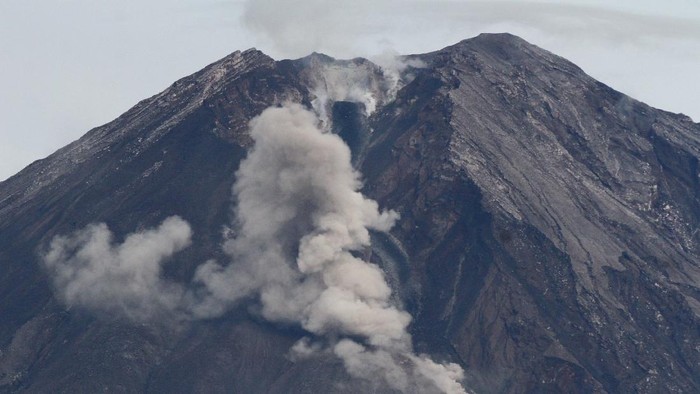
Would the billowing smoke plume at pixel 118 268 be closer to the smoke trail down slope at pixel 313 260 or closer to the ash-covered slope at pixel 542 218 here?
the smoke trail down slope at pixel 313 260

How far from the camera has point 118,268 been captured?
152 m

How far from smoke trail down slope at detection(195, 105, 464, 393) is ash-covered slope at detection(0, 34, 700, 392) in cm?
226

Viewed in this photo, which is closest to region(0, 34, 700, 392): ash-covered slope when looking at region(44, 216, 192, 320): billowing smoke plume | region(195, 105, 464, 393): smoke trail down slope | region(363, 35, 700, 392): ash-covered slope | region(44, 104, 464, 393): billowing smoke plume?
region(363, 35, 700, 392): ash-covered slope

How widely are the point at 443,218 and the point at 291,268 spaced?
1887 cm

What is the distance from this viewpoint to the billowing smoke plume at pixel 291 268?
477ft

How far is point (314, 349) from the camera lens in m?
144

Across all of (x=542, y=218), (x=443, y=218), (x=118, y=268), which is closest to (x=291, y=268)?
(x=118, y=268)

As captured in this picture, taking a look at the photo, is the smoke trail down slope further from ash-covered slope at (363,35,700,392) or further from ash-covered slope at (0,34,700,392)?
ash-covered slope at (363,35,700,392)

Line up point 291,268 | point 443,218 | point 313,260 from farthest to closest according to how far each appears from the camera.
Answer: point 443,218, point 291,268, point 313,260

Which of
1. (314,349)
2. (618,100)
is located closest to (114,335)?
(314,349)

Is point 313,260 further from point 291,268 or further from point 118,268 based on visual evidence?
point 118,268

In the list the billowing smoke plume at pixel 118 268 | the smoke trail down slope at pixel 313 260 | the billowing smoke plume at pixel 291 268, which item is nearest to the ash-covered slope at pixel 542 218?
the smoke trail down slope at pixel 313 260

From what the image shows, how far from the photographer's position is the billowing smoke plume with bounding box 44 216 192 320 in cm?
14875

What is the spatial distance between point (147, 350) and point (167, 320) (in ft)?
19.5
